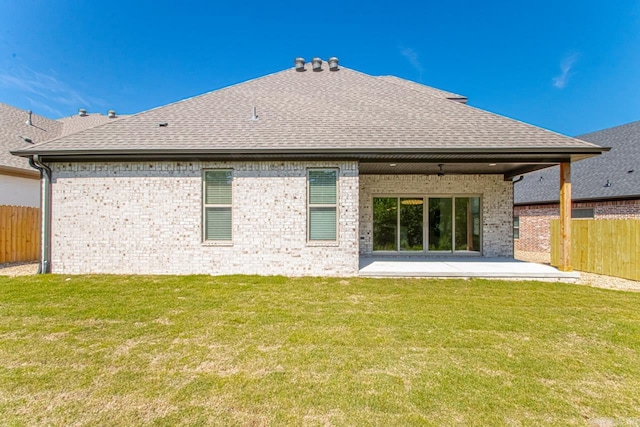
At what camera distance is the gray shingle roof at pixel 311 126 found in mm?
7162

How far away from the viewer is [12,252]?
9492 millimetres

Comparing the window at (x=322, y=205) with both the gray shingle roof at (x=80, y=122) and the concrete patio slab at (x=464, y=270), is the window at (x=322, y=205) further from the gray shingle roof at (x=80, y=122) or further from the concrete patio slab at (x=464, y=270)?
the gray shingle roof at (x=80, y=122)

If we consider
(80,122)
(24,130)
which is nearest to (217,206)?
(24,130)

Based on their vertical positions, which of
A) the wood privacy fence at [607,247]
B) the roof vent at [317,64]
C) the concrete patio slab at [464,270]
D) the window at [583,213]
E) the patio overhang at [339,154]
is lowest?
the concrete patio slab at [464,270]

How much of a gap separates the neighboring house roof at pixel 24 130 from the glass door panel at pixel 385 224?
12.5m

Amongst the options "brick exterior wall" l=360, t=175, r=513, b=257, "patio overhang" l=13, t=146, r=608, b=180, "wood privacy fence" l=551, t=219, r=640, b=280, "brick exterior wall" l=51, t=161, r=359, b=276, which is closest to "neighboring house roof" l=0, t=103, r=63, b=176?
"patio overhang" l=13, t=146, r=608, b=180

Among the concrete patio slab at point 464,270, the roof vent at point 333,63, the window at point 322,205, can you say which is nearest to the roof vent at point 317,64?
the roof vent at point 333,63

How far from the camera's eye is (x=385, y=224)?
35.7 feet

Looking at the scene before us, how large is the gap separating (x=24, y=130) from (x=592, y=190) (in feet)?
79.1

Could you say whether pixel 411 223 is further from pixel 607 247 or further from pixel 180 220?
pixel 180 220

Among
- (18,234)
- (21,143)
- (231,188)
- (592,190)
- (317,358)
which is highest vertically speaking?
(21,143)

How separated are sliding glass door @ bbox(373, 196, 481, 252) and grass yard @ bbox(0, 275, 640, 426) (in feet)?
16.2


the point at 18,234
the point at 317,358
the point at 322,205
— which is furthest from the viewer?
the point at 18,234

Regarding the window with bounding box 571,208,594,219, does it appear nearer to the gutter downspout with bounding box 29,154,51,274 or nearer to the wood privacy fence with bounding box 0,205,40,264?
the gutter downspout with bounding box 29,154,51,274
